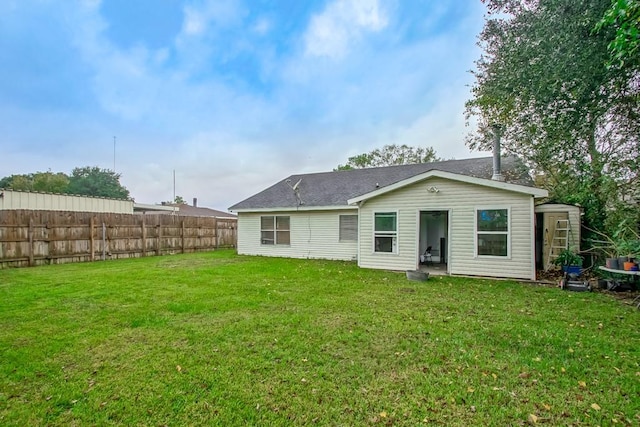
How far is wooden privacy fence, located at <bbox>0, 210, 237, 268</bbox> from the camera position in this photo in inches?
412

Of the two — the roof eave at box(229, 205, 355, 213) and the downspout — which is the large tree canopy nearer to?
the downspout

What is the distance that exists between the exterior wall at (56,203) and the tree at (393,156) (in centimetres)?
2187

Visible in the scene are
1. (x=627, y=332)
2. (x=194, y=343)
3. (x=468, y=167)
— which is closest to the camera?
(x=194, y=343)

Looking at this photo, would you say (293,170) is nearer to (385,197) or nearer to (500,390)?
(385,197)

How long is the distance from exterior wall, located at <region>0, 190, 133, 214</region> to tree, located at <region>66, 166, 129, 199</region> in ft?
82.1

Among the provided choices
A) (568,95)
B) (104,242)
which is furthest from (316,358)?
(104,242)

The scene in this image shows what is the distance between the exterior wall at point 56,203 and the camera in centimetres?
1404

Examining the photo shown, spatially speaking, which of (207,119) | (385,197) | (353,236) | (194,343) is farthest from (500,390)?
(207,119)

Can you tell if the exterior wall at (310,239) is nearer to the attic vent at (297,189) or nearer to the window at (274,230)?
the window at (274,230)

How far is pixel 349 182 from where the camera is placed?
1484 centimetres

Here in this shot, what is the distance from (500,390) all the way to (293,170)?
68.2 feet

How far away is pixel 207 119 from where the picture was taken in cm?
1597

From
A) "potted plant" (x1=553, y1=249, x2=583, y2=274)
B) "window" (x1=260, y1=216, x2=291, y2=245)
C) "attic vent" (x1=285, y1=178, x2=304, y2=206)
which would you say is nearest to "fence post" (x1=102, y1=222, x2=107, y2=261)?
"window" (x1=260, y1=216, x2=291, y2=245)

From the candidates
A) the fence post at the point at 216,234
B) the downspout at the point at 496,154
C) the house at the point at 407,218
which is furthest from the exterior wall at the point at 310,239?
the downspout at the point at 496,154
